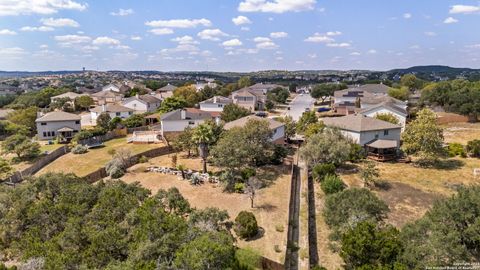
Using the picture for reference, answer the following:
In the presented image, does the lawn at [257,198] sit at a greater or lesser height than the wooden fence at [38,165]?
lesser

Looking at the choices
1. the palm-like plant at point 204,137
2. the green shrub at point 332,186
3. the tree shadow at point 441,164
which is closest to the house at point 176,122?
the palm-like plant at point 204,137

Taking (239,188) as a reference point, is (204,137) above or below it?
above

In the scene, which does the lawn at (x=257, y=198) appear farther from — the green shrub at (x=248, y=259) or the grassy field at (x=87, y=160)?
the grassy field at (x=87, y=160)

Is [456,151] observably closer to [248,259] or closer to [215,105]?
[248,259]

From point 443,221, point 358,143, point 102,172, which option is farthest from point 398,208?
point 102,172

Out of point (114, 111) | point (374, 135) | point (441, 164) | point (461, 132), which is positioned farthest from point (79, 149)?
point (461, 132)

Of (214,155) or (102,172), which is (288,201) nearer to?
(214,155)
